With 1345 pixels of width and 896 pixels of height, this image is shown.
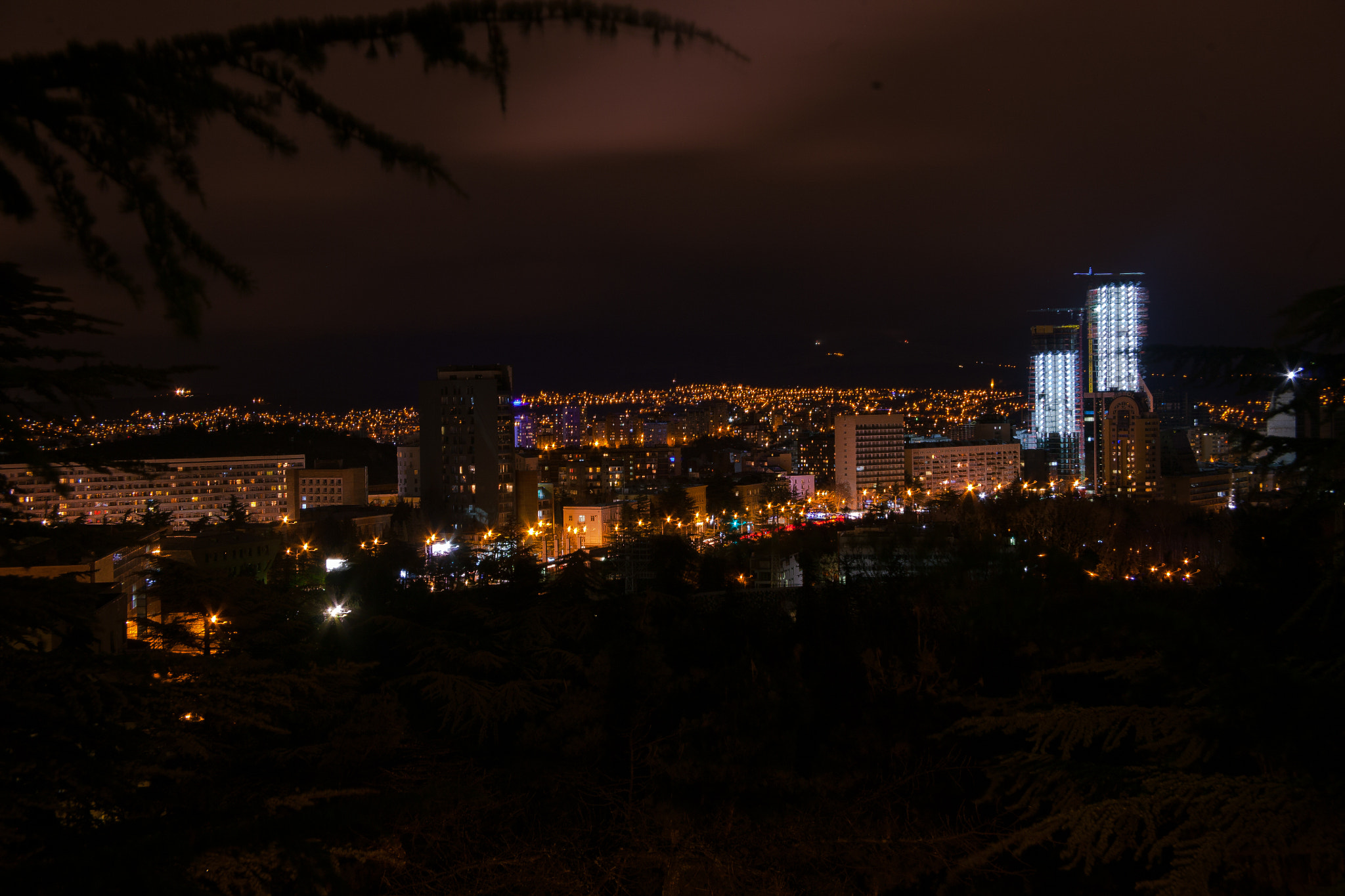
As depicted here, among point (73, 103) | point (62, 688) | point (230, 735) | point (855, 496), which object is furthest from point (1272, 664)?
point (855, 496)

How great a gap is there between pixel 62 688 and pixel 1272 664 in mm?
1875

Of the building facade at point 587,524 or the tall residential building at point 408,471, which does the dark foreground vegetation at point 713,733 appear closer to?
the building facade at point 587,524

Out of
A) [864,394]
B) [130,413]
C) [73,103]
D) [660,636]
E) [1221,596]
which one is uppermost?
[864,394]

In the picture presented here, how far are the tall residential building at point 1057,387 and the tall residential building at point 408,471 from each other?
90.7ft

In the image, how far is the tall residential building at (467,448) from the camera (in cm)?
2094

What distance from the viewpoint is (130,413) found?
7.23 ft

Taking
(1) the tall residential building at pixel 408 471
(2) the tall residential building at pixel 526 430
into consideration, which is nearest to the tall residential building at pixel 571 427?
(2) the tall residential building at pixel 526 430

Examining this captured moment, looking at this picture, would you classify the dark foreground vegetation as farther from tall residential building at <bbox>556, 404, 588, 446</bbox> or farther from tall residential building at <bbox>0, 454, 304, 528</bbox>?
tall residential building at <bbox>556, 404, 588, 446</bbox>

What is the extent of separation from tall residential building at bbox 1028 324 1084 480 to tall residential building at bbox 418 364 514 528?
88.1 feet

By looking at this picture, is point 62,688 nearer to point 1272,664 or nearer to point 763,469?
point 1272,664

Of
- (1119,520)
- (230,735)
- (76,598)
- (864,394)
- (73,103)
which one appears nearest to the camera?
(73,103)

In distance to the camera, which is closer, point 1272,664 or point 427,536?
point 1272,664

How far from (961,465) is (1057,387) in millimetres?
11992

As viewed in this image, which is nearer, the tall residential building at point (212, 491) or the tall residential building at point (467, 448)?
the tall residential building at point (212, 491)
